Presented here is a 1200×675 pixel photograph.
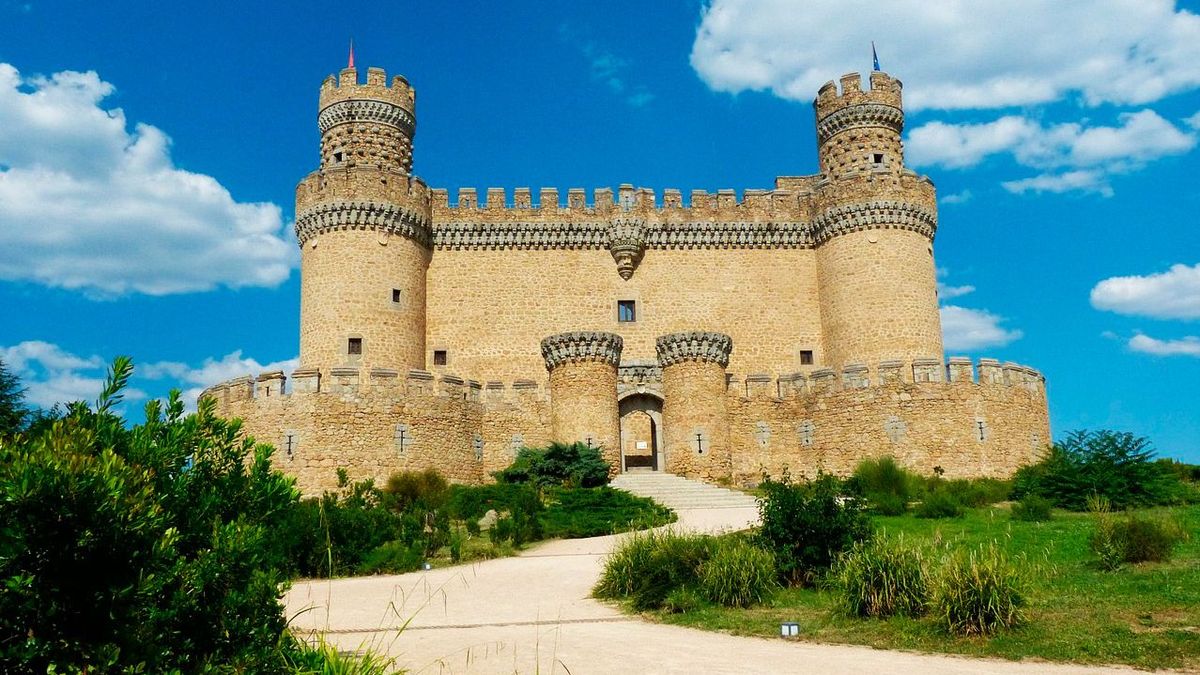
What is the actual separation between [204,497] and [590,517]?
542 inches

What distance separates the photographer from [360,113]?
31422 millimetres

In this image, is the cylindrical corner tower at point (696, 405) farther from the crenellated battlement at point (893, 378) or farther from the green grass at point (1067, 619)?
the green grass at point (1067, 619)

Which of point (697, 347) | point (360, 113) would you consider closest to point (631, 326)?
point (697, 347)

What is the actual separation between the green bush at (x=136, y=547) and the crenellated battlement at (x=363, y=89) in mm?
27105

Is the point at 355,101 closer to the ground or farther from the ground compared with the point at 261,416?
farther from the ground

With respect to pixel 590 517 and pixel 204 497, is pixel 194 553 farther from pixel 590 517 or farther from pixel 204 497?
pixel 590 517

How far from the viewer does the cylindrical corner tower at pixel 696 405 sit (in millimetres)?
26531

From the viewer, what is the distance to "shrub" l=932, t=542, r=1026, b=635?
9.01 meters

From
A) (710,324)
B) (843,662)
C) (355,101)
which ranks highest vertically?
(355,101)

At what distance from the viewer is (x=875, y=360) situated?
29844 mm

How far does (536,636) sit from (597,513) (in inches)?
416

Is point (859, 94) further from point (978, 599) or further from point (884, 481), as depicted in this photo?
point (978, 599)

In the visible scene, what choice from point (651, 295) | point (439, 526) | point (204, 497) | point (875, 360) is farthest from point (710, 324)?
point (204, 497)

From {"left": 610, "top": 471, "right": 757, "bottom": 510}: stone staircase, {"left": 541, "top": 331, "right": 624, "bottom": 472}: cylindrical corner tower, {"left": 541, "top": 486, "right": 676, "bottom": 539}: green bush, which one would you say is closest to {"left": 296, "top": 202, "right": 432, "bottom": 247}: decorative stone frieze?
{"left": 541, "top": 331, "right": 624, "bottom": 472}: cylindrical corner tower
